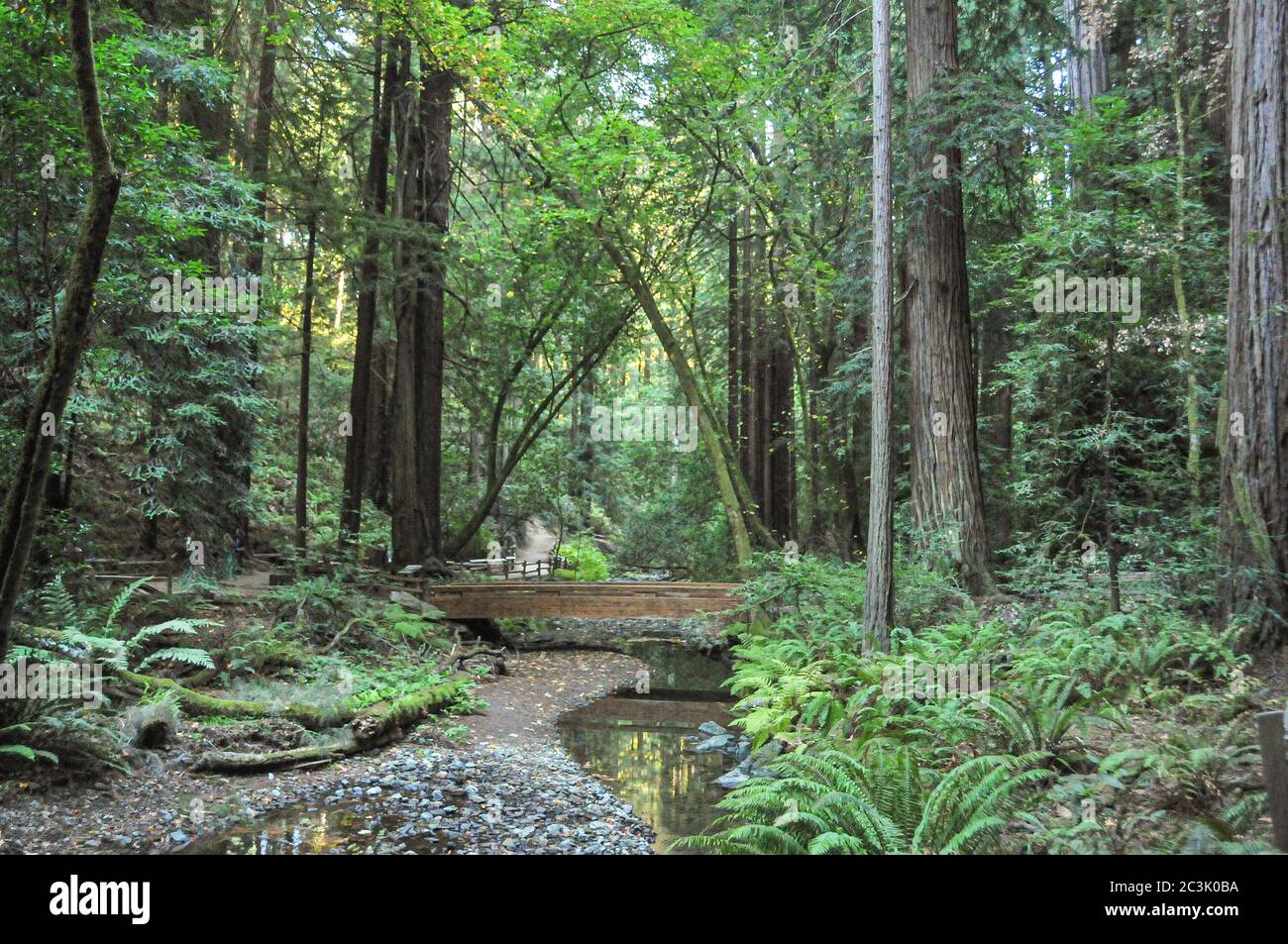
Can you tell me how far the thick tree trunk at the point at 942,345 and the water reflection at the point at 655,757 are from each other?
3.96 meters

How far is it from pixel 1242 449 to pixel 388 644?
10.7 meters

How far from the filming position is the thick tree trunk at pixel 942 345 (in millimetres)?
11156

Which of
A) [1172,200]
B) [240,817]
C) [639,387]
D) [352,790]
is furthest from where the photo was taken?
[639,387]

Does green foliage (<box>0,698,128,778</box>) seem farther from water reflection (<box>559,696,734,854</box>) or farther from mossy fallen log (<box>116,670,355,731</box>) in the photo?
water reflection (<box>559,696,734,854</box>)

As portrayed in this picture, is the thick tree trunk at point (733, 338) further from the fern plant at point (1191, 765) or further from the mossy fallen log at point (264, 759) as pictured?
the fern plant at point (1191, 765)

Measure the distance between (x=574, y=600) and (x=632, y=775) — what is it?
6.59 metres

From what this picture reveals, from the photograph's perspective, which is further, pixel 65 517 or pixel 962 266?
pixel 962 266

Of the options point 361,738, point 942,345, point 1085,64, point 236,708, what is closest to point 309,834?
point 361,738

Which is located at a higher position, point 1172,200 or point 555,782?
point 1172,200

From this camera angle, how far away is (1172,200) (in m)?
11.0

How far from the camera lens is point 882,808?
5.48m

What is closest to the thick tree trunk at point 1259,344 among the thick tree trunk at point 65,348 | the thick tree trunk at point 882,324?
the thick tree trunk at point 882,324
